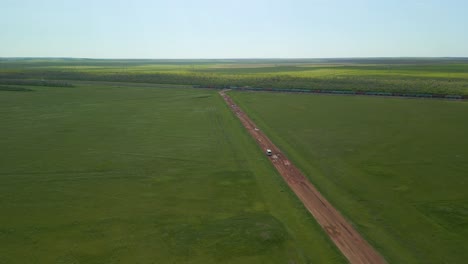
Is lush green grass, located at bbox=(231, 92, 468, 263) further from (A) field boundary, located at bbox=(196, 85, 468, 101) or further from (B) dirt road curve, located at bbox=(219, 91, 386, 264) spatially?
(A) field boundary, located at bbox=(196, 85, 468, 101)

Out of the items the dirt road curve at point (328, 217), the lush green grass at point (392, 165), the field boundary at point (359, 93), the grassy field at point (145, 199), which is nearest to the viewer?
the dirt road curve at point (328, 217)

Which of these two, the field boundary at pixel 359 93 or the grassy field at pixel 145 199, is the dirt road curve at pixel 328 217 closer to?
the grassy field at pixel 145 199

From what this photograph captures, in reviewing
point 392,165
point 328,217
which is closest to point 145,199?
point 328,217

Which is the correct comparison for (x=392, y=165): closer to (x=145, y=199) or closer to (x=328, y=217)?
(x=328, y=217)

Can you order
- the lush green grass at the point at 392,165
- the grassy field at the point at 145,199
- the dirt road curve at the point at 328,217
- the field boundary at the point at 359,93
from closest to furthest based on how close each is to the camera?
the dirt road curve at the point at 328,217 < the grassy field at the point at 145,199 < the lush green grass at the point at 392,165 < the field boundary at the point at 359,93

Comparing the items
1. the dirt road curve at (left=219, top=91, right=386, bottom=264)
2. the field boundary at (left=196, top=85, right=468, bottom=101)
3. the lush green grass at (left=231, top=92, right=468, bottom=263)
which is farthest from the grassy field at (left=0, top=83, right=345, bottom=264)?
the field boundary at (left=196, top=85, right=468, bottom=101)

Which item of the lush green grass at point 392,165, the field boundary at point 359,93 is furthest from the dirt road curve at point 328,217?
the field boundary at point 359,93

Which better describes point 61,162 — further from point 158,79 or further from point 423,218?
point 158,79
